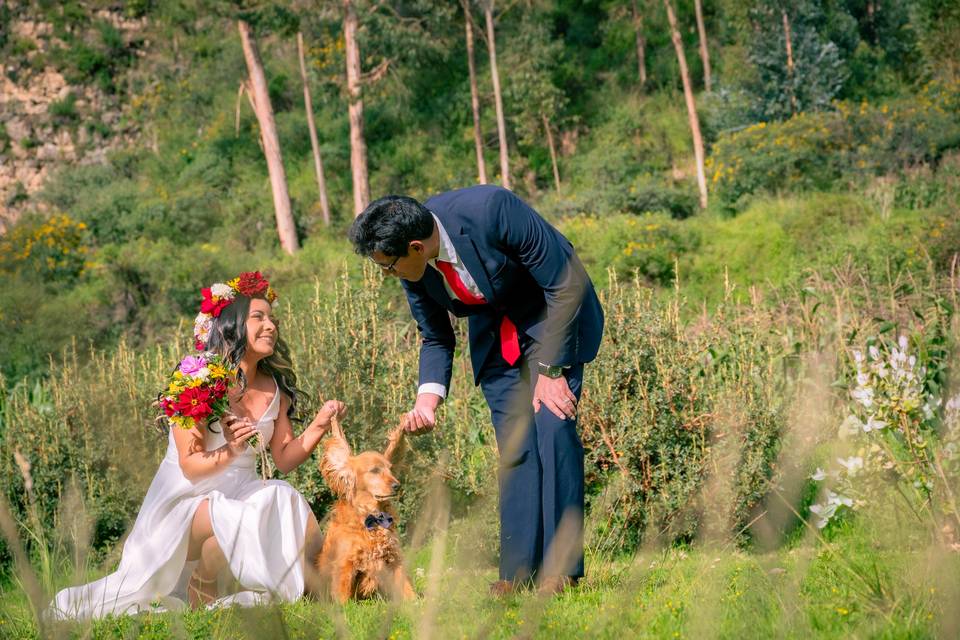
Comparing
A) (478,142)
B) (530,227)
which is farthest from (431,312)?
(478,142)

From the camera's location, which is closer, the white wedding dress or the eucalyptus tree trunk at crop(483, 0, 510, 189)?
the white wedding dress

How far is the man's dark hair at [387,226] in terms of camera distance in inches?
147

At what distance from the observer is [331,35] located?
3122cm

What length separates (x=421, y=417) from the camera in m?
4.16

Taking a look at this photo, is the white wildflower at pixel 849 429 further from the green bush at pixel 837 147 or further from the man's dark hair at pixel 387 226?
the green bush at pixel 837 147

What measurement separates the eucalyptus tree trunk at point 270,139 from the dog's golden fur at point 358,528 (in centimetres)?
2078

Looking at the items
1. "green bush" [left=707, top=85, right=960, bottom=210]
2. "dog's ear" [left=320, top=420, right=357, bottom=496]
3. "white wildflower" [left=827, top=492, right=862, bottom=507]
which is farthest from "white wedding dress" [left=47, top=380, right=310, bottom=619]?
"green bush" [left=707, top=85, right=960, bottom=210]

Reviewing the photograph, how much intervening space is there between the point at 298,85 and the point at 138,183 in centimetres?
608

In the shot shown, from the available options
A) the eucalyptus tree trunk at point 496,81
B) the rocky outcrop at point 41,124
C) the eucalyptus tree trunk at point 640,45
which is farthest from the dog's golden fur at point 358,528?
the rocky outcrop at point 41,124

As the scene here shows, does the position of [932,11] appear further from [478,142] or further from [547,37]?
[478,142]

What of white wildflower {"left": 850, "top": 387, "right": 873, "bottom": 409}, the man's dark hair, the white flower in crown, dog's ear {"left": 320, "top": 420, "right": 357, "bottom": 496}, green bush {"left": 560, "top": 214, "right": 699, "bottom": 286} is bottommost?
green bush {"left": 560, "top": 214, "right": 699, "bottom": 286}

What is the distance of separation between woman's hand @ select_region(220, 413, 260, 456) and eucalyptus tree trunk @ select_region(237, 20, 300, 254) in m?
20.3

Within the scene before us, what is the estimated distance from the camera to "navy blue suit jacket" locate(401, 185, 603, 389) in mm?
3953

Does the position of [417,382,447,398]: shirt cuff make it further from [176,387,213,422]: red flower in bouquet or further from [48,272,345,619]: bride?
[176,387,213,422]: red flower in bouquet
